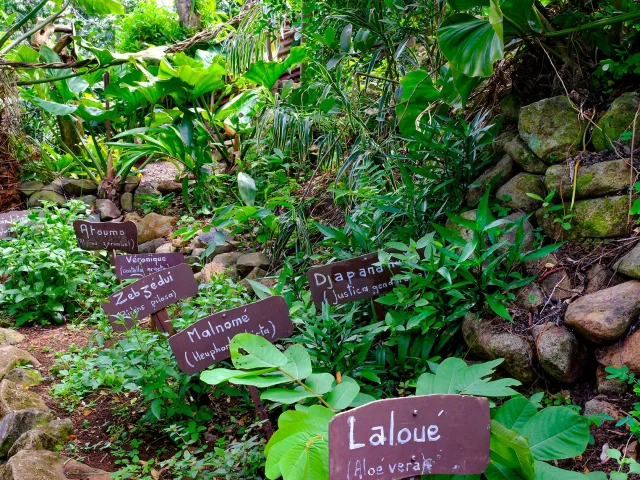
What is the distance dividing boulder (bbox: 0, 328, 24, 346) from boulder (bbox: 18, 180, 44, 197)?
2.22 metres

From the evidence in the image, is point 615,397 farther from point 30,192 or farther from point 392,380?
point 30,192

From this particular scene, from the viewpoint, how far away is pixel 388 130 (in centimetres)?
385

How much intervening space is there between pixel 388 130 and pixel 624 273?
6.19ft

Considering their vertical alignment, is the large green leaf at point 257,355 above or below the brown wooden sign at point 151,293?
below

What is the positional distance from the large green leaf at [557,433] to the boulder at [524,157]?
1511mm

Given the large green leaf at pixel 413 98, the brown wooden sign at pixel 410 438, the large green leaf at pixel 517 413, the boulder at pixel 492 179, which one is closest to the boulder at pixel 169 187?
the large green leaf at pixel 413 98

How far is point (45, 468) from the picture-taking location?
7.22ft

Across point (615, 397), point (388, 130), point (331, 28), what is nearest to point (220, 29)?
point (331, 28)

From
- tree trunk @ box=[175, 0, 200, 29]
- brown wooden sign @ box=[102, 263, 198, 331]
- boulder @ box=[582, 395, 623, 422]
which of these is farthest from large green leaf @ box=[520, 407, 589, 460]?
tree trunk @ box=[175, 0, 200, 29]

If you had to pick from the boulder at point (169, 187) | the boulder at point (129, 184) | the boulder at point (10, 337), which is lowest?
the boulder at point (10, 337)

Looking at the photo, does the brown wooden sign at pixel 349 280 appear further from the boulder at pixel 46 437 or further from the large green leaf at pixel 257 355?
the boulder at pixel 46 437

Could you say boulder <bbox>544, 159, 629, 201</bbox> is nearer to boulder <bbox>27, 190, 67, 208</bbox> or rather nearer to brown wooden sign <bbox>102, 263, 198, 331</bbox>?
brown wooden sign <bbox>102, 263, 198, 331</bbox>

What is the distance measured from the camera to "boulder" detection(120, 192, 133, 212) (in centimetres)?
546

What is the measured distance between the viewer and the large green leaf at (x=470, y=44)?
8.08 feet
